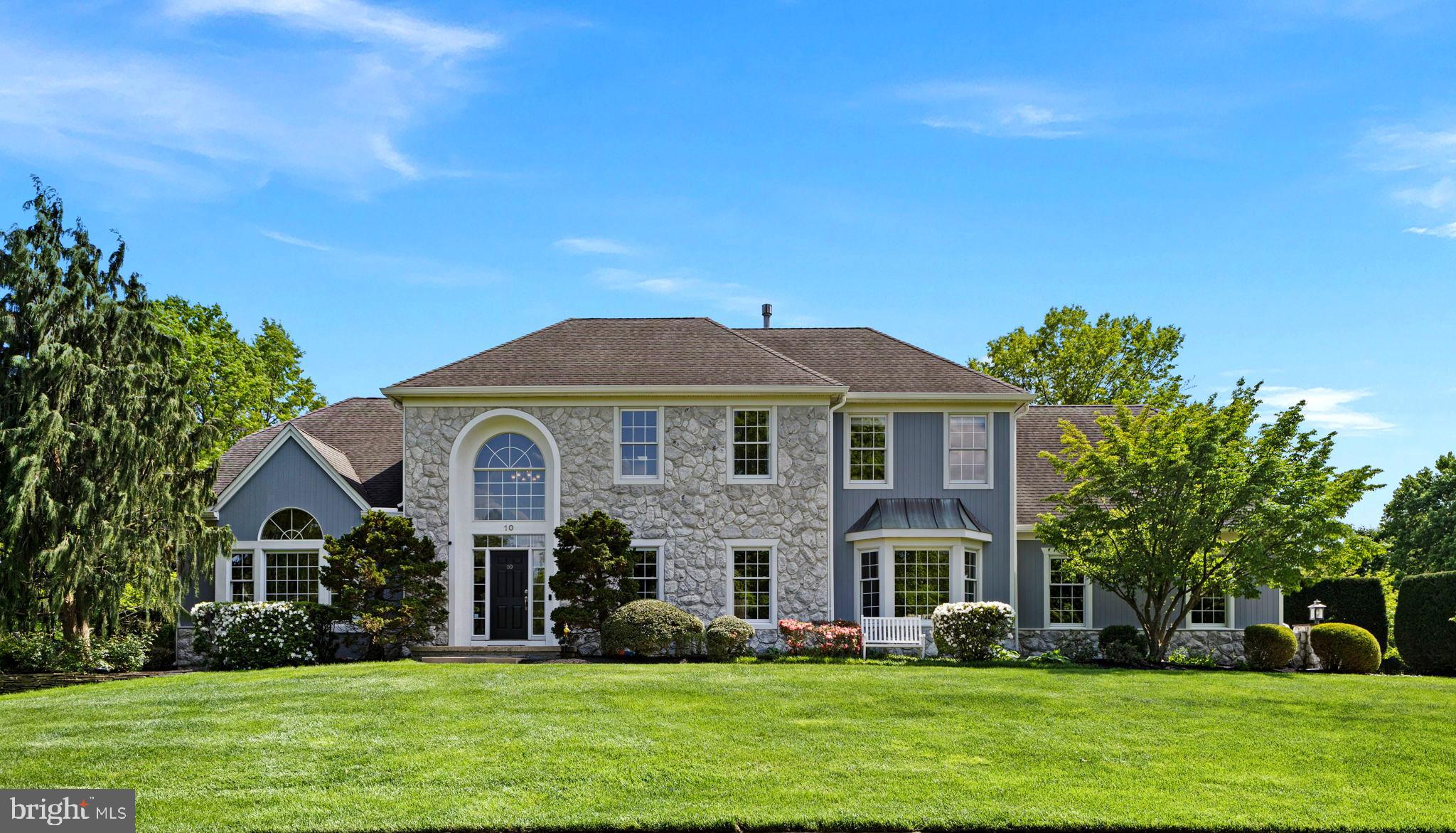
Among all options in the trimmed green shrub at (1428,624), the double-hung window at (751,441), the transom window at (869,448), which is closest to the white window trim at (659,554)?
the double-hung window at (751,441)

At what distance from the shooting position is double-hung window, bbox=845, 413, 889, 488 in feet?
81.4

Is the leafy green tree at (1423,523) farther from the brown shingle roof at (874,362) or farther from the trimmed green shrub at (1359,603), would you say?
the brown shingle roof at (874,362)

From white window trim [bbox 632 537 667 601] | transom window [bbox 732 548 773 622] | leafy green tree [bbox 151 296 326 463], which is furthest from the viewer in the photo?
leafy green tree [bbox 151 296 326 463]

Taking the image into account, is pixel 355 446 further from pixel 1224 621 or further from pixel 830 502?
pixel 1224 621

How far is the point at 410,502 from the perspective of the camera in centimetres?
2334

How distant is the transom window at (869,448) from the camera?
2484 centimetres

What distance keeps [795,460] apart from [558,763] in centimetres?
1304

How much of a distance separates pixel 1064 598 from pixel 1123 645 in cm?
292

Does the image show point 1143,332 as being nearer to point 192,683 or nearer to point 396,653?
point 396,653

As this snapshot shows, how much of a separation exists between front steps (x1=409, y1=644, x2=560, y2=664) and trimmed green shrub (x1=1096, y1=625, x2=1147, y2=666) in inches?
436

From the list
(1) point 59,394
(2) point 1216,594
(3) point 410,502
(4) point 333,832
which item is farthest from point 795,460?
(4) point 333,832

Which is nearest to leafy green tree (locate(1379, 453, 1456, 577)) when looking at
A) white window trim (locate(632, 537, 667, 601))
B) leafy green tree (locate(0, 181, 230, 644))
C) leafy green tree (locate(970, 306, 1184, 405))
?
leafy green tree (locate(970, 306, 1184, 405))

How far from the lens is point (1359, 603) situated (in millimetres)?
29047

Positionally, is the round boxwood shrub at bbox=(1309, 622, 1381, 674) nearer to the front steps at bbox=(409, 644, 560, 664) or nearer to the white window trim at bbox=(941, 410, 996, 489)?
the white window trim at bbox=(941, 410, 996, 489)
